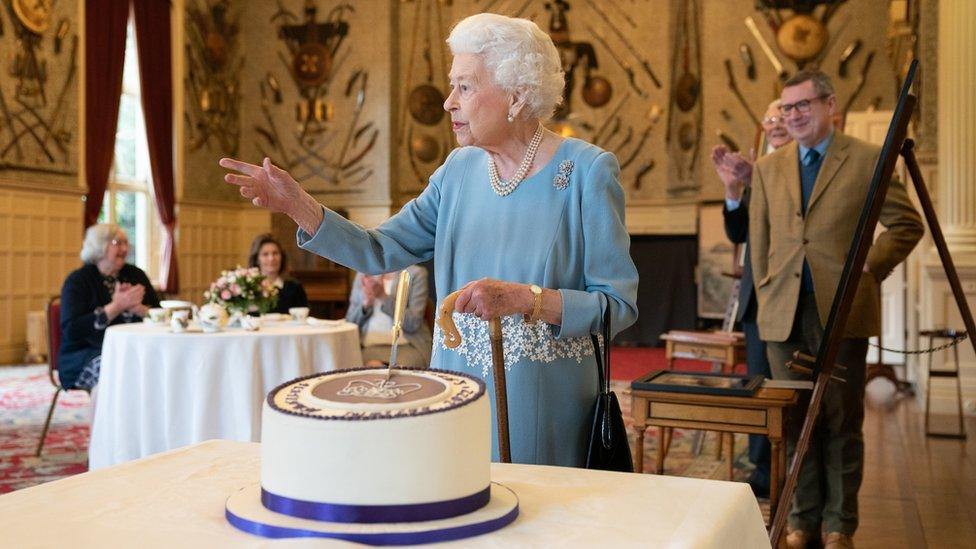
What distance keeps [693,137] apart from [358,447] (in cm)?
1265

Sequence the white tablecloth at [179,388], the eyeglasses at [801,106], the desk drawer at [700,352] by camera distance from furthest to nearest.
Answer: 1. the desk drawer at [700,352]
2. the white tablecloth at [179,388]
3. the eyeglasses at [801,106]

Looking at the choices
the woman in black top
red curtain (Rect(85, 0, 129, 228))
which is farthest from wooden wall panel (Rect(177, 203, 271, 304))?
the woman in black top

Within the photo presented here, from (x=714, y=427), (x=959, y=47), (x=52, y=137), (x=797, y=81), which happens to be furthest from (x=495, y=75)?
(x=52, y=137)

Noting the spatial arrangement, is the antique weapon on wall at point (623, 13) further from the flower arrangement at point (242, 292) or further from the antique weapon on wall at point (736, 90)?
the flower arrangement at point (242, 292)

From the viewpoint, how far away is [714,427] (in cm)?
309

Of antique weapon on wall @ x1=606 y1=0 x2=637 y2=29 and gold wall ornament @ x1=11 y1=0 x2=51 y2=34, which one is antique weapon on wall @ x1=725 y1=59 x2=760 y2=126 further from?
gold wall ornament @ x1=11 y1=0 x2=51 y2=34

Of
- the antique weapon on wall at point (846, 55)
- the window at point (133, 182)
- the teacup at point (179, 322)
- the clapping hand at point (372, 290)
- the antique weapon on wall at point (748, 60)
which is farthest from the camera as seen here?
the antique weapon on wall at point (748, 60)

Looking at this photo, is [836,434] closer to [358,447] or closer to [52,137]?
[358,447]

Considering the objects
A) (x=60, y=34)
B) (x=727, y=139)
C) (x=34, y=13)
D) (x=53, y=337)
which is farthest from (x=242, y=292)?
(x=727, y=139)

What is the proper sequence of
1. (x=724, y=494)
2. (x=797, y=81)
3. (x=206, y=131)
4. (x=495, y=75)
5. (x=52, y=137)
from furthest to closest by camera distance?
(x=206, y=131) → (x=52, y=137) → (x=797, y=81) → (x=495, y=75) → (x=724, y=494)

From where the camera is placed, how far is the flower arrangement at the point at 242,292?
500cm

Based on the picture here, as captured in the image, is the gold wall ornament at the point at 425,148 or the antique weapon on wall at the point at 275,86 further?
the antique weapon on wall at the point at 275,86

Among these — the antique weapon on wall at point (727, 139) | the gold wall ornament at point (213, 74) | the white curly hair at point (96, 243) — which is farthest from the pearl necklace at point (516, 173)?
the gold wall ornament at point (213, 74)

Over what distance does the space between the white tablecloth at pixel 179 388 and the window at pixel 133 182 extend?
26.9ft
